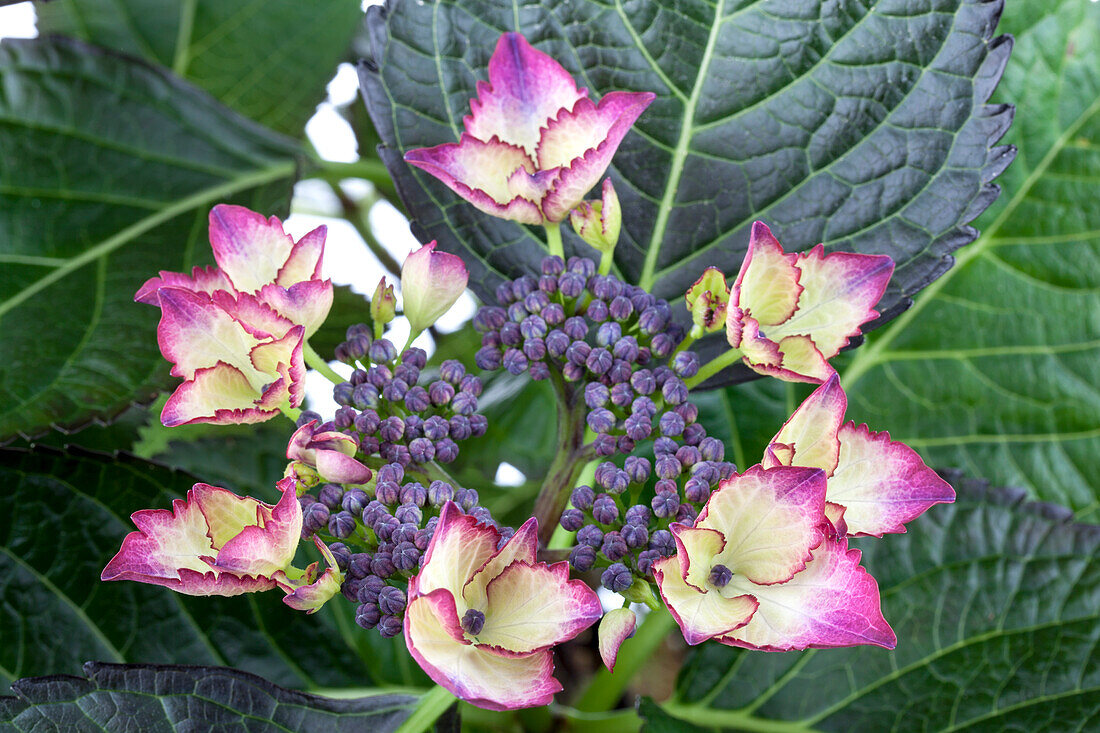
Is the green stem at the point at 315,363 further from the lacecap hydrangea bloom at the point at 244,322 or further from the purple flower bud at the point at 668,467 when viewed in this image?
the purple flower bud at the point at 668,467

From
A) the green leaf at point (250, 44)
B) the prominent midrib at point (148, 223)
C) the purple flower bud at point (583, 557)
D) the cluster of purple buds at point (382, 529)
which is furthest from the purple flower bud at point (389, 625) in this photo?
the green leaf at point (250, 44)

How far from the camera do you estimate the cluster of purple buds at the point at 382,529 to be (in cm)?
51

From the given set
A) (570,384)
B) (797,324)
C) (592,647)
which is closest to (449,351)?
(592,647)

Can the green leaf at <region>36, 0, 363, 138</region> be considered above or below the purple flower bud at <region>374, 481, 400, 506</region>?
above

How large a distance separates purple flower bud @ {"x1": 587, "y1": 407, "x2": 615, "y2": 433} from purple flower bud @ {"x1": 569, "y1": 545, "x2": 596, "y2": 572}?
0.08 metres

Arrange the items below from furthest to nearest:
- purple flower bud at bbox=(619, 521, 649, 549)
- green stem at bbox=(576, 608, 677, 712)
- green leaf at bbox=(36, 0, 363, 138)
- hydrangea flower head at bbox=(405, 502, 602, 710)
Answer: green leaf at bbox=(36, 0, 363, 138)
green stem at bbox=(576, 608, 677, 712)
purple flower bud at bbox=(619, 521, 649, 549)
hydrangea flower head at bbox=(405, 502, 602, 710)

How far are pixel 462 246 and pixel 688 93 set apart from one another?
201 millimetres

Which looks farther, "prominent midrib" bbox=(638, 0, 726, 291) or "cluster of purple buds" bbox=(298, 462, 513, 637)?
"prominent midrib" bbox=(638, 0, 726, 291)

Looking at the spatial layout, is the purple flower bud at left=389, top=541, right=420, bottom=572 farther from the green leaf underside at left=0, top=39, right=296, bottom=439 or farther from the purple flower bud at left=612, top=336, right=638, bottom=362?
the green leaf underside at left=0, top=39, right=296, bottom=439

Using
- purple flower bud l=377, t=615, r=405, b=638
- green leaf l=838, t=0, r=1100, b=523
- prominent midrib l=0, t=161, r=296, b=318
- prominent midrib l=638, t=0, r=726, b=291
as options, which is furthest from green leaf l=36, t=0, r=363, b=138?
purple flower bud l=377, t=615, r=405, b=638

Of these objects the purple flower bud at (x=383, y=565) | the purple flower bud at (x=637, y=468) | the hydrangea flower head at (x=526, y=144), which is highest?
the hydrangea flower head at (x=526, y=144)

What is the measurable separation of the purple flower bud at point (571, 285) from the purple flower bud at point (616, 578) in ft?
0.59

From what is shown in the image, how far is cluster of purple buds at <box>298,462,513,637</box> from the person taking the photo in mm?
509

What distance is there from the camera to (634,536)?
0.52 metres
